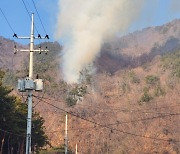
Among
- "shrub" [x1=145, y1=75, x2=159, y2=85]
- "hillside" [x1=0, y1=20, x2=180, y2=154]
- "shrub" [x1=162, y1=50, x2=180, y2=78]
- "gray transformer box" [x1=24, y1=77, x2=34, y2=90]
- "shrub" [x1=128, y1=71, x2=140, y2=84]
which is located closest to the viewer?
"gray transformer box" [x1=24, y1=77, x2=34, y2=90]

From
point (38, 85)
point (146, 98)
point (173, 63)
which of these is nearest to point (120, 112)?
point (146, 98)

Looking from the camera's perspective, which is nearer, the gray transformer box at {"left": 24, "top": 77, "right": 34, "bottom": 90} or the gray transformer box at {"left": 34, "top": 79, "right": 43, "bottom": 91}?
the gray transformer box at {"left": 24, "top": 77, "right": 34, "bottom": 90}

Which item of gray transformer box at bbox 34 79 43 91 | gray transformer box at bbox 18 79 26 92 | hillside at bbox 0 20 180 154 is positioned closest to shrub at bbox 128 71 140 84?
hillside at bbox 0 20 180 154

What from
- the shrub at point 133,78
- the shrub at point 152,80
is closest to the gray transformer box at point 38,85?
the shrub at point 152,80

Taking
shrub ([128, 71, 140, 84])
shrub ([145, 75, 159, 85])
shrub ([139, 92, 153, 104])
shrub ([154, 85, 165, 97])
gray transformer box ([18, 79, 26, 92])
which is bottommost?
gray transformer box ([18, 79, 26, 92])

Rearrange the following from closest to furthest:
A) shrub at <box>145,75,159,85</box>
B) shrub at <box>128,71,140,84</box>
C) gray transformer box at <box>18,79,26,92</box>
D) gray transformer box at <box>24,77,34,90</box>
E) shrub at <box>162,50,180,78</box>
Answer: gray transformer box at <box>24,77,34,90</box> → gray transformer box at <box>18,79,26,92</box> → shrub at <box>145,75,159,85</box> → shrub at <box>162,50,180,78</box> → shrub at <box>128,71,140,84</box>

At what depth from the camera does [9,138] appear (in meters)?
43.3

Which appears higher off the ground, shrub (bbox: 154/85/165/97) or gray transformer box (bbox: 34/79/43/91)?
shrub (bbox: 154/85/165/97)

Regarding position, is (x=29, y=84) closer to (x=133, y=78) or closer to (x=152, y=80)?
(x=152, y=80)

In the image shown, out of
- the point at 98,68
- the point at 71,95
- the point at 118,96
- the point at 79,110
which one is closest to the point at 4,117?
the point at 79,110

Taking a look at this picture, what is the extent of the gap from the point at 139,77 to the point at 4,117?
371 ft

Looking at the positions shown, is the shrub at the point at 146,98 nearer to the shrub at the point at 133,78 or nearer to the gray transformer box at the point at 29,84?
the shrub at the point at 133,78

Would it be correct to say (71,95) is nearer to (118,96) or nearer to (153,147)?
(118,96)

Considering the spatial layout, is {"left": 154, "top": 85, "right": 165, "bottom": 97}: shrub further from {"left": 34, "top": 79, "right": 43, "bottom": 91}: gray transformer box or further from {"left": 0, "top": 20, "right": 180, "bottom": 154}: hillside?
{"left": 34, "top": 79, "right": 43, "bottom": 91}: gray transformer box
